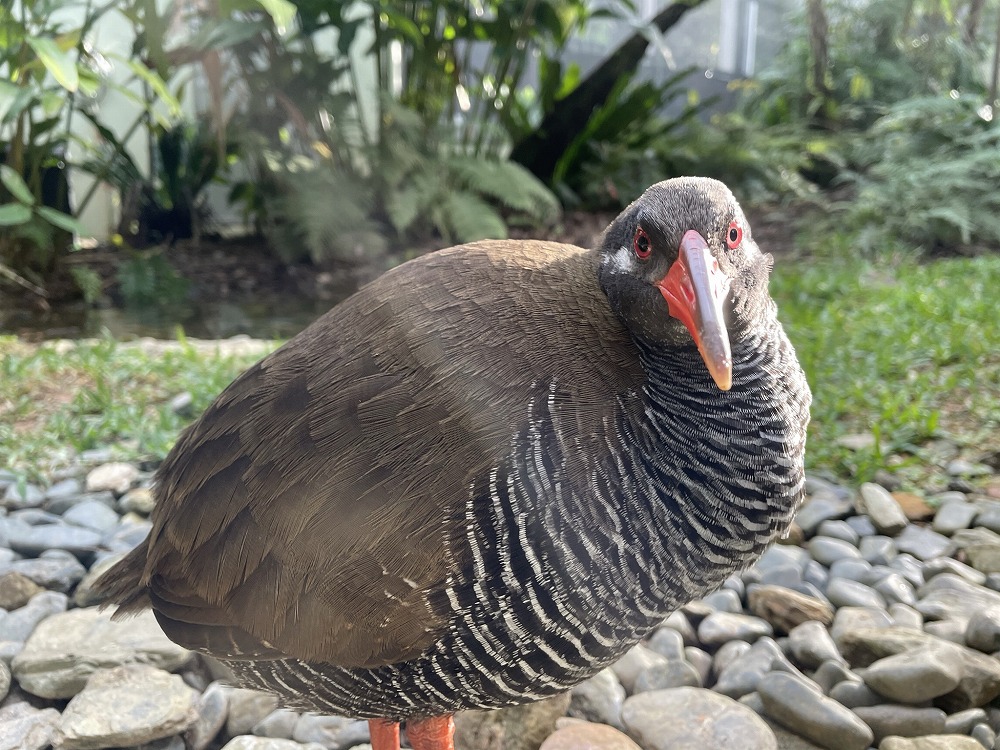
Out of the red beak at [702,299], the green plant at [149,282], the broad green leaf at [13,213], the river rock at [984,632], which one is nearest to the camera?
the red beak at [702,299]

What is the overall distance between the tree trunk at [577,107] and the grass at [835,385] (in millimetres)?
3343

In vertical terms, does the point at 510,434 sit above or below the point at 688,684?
above

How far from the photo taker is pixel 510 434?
1592mm

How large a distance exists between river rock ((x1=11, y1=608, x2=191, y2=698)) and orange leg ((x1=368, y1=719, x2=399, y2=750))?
624 millimetres

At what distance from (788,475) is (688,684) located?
888 millimetres

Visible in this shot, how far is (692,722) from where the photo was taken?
205 cm

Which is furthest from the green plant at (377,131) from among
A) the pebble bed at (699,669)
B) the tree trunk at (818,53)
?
the pebble bed at (699,669)

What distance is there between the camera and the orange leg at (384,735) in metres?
1.91

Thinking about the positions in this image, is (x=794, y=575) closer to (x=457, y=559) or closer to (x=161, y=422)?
(x=457, y=559)

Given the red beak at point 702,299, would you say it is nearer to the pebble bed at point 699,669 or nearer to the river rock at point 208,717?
the pebble bed at point 699,669

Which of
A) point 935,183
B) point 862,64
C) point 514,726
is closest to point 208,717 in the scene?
point 514,726

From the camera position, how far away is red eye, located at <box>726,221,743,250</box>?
163 centimetres

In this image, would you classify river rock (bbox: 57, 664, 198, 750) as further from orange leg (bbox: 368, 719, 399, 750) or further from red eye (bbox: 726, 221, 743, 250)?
red eye (bbox: 726, 221, 743, 250)

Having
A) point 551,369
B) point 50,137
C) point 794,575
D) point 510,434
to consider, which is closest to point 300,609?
point 510,434
